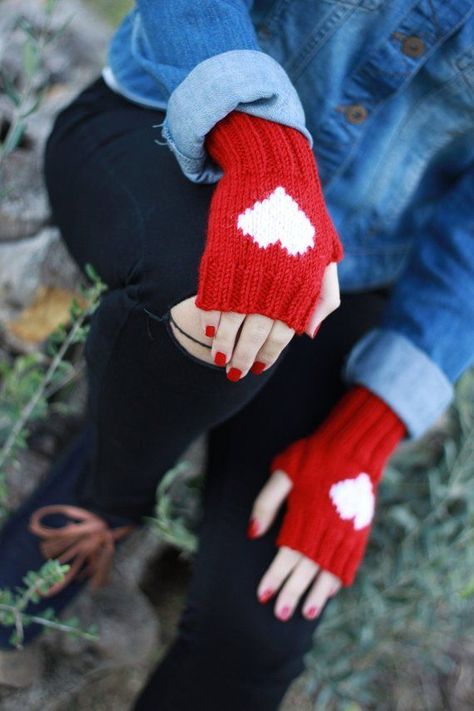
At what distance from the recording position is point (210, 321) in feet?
2.89

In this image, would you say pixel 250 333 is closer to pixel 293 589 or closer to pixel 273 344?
pixel 273 344

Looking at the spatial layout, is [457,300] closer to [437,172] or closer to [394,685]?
[437,172]

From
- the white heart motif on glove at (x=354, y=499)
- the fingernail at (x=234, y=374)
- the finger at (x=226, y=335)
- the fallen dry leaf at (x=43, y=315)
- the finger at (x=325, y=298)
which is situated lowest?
the fallen dry leaf at (x=43, y=315)

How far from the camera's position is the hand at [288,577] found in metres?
1.22

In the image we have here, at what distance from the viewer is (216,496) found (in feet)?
4.42

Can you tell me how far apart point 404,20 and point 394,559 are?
41.9 inches

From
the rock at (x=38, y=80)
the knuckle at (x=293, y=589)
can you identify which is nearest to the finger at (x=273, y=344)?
the knuckle at (x=293, y=589)

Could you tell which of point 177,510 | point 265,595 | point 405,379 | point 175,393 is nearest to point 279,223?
point 175,393

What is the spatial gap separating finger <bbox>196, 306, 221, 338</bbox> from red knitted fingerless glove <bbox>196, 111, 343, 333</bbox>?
0.06 feet

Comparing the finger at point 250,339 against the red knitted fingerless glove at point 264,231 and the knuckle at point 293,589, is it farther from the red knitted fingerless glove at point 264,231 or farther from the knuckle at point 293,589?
the knuckle at point 293,589

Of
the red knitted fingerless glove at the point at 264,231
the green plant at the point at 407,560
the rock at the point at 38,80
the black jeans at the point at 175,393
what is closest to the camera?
the red knitted fingerless glove at the point at 264,231

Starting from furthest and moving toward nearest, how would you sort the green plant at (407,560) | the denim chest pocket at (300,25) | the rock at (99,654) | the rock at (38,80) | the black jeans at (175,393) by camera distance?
the rock at (38,80) < the green plant at (407,560) < the rock at (99,654) < the denim chest pocket at (300,25) < the black jeans at (175,393)

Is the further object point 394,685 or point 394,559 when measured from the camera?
point 394,685

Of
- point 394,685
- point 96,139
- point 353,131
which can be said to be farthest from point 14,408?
point 394,685
